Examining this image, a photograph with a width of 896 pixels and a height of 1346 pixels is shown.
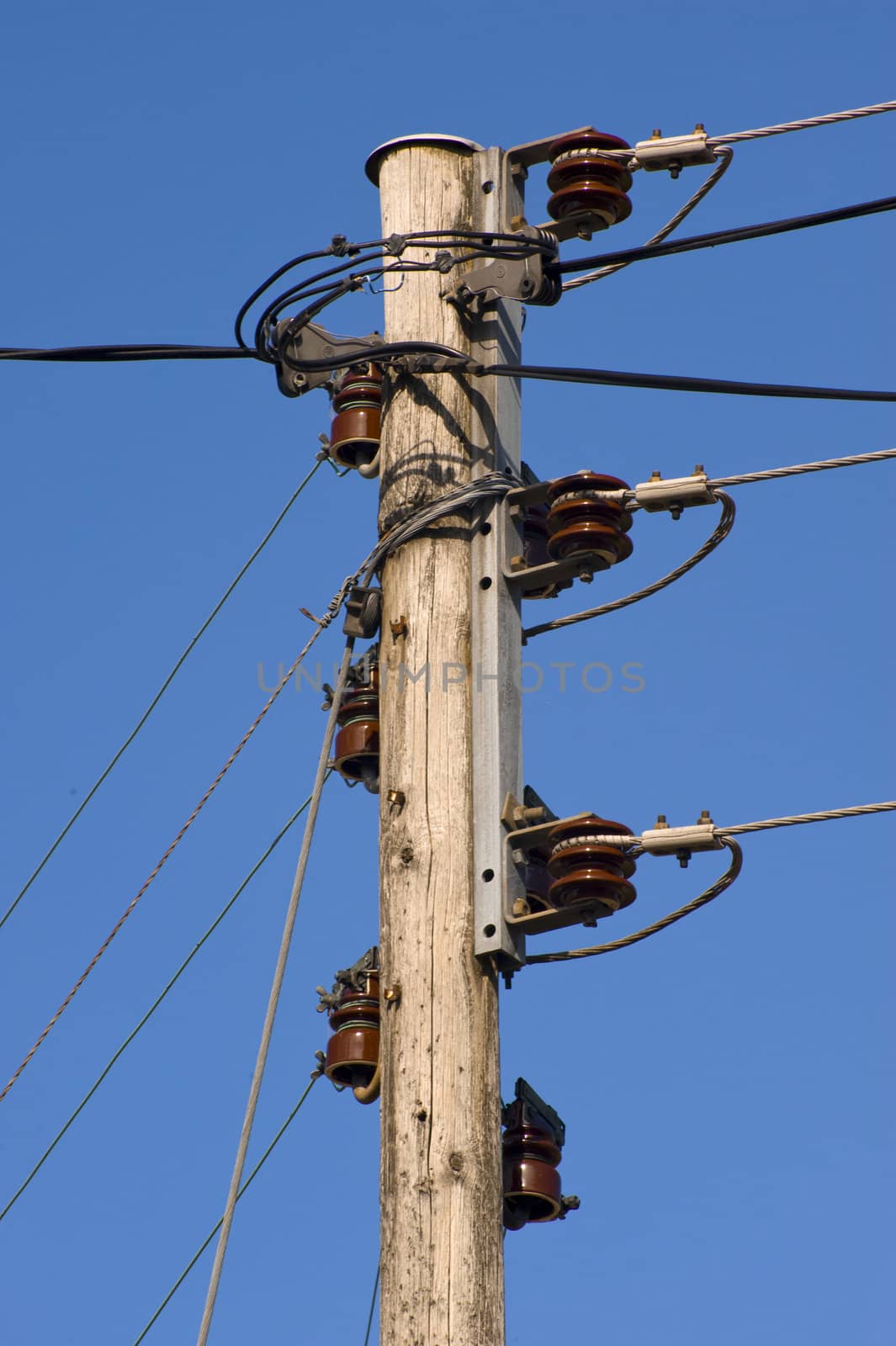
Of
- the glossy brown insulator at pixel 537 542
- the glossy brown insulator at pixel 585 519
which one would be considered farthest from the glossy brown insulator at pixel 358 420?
the glossy brown insulator at pixel 585 519

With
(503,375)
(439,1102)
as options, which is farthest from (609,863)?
(503,375)

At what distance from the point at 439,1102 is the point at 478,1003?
339 mm

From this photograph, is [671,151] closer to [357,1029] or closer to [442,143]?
[442,143]

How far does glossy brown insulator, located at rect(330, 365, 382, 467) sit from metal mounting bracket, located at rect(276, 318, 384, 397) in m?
0.10

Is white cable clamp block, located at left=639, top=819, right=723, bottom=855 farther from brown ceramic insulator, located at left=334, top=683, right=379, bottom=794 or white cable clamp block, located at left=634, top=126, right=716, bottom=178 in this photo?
white cable clamp block, located at left=634, top=126, right=716, bottom=178

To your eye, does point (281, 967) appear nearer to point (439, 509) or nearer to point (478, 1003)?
point (478, 1003)

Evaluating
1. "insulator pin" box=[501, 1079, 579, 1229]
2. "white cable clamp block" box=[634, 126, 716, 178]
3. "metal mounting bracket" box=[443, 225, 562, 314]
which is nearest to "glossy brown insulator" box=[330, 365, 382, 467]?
"metal mounting bracket" box=[443, 225, 562, 314]

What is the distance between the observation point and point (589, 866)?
6.86 m

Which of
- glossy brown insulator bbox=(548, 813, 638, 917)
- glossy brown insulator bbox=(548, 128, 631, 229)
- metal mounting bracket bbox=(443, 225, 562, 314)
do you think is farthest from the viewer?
glossy brown insulator bbox=(548, 128, 631, 229)

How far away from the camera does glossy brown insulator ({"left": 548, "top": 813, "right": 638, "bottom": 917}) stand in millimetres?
6844

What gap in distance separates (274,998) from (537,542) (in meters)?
1.89

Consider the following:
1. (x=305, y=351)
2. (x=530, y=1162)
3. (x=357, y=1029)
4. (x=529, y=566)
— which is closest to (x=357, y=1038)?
(x=357, y=1029)

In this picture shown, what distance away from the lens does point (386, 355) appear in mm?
7559

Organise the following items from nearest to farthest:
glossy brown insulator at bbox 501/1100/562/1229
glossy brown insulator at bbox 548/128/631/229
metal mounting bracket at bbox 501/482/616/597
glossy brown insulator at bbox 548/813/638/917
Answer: glossy brown insulator at bbox 501/1100/562/1229
glossy brown insulator at bbox 548/813/638/917
metal mounting bracket at bbox 501/482/616/597
glossy brown insulator at bbox 548/128/631/229
